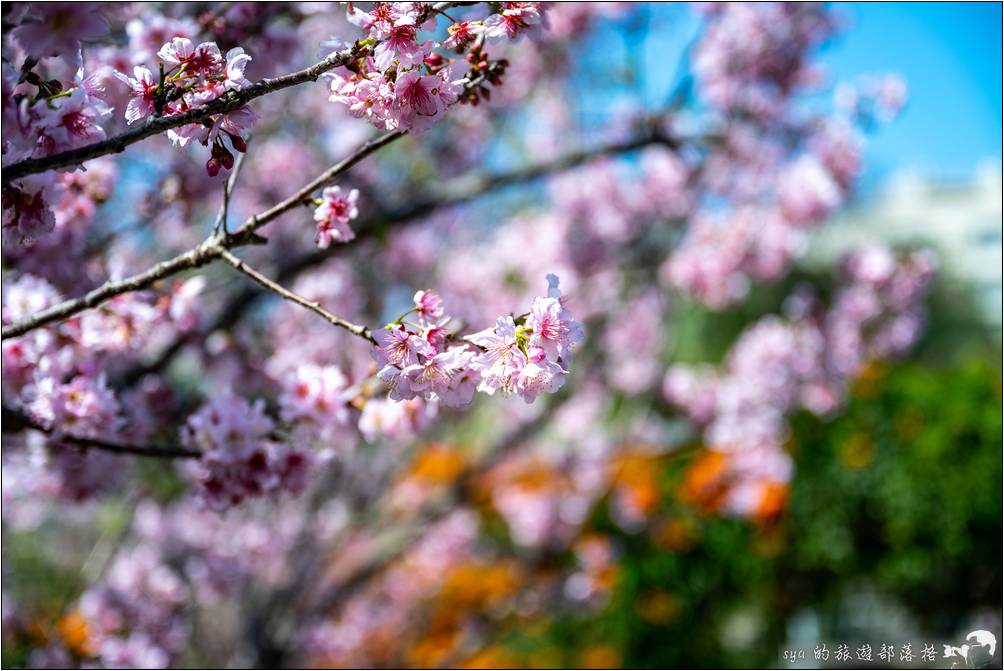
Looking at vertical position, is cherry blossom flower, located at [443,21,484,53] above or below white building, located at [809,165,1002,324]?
below

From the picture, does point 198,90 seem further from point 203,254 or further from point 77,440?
point 77,440

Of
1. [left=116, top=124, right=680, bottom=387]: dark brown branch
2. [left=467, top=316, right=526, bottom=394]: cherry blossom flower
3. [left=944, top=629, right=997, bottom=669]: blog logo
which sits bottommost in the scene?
[left=944, top=629, right=997, bottom=669]: blog logo

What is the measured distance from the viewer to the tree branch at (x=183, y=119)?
1176 millimetres

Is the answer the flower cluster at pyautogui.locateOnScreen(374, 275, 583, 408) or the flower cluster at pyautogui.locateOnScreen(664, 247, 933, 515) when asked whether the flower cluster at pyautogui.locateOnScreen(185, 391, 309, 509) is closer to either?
the flower cluster at pyautogui.locateOnScreen(374, 275, 583, 408)

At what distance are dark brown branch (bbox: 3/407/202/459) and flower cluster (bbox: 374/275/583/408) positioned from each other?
725 mm

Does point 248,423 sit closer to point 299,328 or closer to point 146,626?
point 146,626

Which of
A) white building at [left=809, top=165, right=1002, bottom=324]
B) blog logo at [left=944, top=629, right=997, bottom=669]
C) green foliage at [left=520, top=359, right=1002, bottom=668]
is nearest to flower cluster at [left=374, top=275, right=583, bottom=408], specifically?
blog logo at [left=944, top=629, right=997, bottom=669]

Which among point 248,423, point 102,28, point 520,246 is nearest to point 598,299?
point 520,246

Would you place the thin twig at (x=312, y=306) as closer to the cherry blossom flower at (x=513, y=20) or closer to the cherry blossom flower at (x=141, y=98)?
the cherry blossom flower at (x=141, y=98)

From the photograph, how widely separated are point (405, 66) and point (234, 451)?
103cm

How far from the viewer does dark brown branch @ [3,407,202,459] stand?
1702mm

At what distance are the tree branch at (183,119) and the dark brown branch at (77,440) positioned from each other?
0.68 m

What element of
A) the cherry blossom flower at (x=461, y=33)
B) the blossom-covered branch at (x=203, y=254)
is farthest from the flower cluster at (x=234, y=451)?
the cherry blossom flower at (x=461, y=33)

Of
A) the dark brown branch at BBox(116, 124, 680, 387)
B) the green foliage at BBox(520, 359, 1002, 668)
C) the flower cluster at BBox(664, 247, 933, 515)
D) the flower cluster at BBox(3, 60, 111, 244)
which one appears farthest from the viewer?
the green foliage at BBox(520, 359, 1002, 668)
